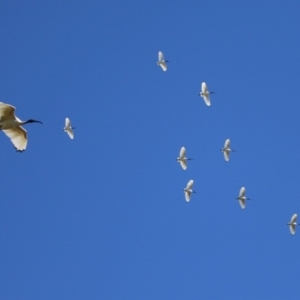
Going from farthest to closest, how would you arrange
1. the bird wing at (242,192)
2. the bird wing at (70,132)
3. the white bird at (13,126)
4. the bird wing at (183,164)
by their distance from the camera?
the bird wing at (70,132), the bird wing at (242,192), the bird wing at (183,164), the white bird at (13,126)

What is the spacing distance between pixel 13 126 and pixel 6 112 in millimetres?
941

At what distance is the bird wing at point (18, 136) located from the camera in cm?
3219

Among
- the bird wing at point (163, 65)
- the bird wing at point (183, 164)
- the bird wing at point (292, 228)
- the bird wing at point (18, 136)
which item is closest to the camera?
the bird wing at point (18, 136)

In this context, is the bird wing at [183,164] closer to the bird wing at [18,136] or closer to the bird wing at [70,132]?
the bird wing at [70,132]

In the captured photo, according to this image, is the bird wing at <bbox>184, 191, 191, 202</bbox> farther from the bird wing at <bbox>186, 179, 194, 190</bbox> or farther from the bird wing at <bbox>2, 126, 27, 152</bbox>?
the bird wing at <bbox>2, 126, 27, 152</bbox>

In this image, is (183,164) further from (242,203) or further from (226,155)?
(242,203)

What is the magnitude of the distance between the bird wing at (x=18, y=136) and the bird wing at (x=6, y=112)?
1521 mm

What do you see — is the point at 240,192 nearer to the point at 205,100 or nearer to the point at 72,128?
the point at 205,100

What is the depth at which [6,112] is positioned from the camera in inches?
1195

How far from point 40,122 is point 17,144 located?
1242 mm

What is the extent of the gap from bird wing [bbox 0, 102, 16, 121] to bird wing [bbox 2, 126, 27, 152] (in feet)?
4.99

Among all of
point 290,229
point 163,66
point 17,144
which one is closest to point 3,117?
point 17,144

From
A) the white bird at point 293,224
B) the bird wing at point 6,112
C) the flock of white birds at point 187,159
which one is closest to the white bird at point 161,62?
the flock of white birds at point 187,159

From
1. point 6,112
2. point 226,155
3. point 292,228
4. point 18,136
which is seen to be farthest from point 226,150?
point 6,112
